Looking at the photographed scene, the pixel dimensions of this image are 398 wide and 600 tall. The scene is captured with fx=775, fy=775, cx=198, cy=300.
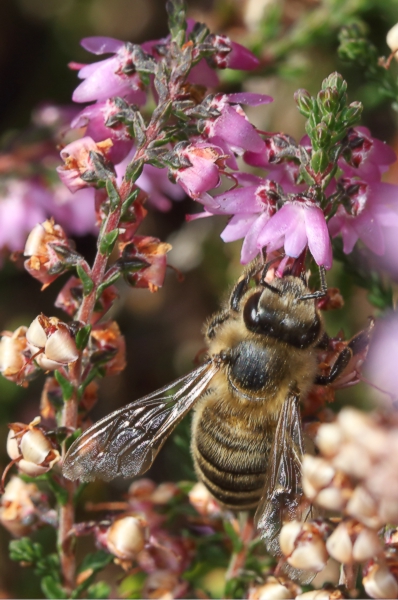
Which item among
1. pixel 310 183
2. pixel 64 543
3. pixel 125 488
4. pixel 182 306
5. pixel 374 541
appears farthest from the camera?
pixel 182 306

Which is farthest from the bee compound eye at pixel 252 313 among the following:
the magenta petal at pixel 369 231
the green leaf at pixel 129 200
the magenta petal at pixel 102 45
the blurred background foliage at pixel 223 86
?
the blurred background foliage at pixel 223 86

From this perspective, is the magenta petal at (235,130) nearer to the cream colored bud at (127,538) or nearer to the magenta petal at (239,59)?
the magenta petal at (239,59)

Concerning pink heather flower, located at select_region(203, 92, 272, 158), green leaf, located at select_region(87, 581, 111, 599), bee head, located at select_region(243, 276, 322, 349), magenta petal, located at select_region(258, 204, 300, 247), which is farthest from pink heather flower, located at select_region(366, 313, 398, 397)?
green leaf, located at select_region(87, 581, 111, 599)

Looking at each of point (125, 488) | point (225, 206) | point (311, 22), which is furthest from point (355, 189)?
point (125, 488)

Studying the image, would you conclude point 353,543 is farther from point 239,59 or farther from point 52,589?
point 239,59

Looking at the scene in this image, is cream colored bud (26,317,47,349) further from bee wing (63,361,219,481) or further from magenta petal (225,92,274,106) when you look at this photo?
magenta petal (225,92,274,106)

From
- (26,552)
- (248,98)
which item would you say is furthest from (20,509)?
(248,98)

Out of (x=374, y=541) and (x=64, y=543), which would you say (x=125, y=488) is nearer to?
(x=64, y=543)
